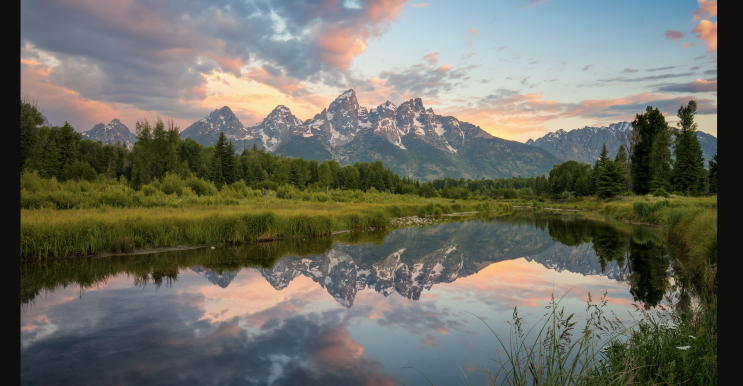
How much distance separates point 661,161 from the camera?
164ft

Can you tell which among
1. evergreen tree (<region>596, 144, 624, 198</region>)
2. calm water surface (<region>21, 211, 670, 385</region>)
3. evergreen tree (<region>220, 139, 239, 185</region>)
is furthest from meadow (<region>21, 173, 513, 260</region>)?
evergreen tree (<region>596, 144, 624, 198</region>)

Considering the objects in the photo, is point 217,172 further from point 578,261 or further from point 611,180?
point 611,180

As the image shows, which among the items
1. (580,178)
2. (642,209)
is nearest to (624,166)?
(580,178)

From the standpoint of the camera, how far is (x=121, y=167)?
87750 millimetres

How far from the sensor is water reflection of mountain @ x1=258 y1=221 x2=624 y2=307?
11.1m

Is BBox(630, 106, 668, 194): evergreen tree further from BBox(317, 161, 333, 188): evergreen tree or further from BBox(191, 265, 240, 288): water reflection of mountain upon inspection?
BBox(317, 161, 333, 188): evergreen tree

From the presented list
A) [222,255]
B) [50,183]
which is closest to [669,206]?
[222,255]

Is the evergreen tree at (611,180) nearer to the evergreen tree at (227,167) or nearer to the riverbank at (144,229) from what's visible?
the riverbank at (144,229)

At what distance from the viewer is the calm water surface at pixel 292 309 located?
17.8 ft

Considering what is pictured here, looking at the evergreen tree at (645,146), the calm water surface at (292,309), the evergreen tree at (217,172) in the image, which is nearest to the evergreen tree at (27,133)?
the evergreen tree at (217,172)

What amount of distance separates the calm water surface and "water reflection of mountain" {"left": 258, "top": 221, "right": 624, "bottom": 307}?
0.08 metres

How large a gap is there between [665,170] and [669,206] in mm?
26365

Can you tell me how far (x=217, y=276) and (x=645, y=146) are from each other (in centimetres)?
6810
